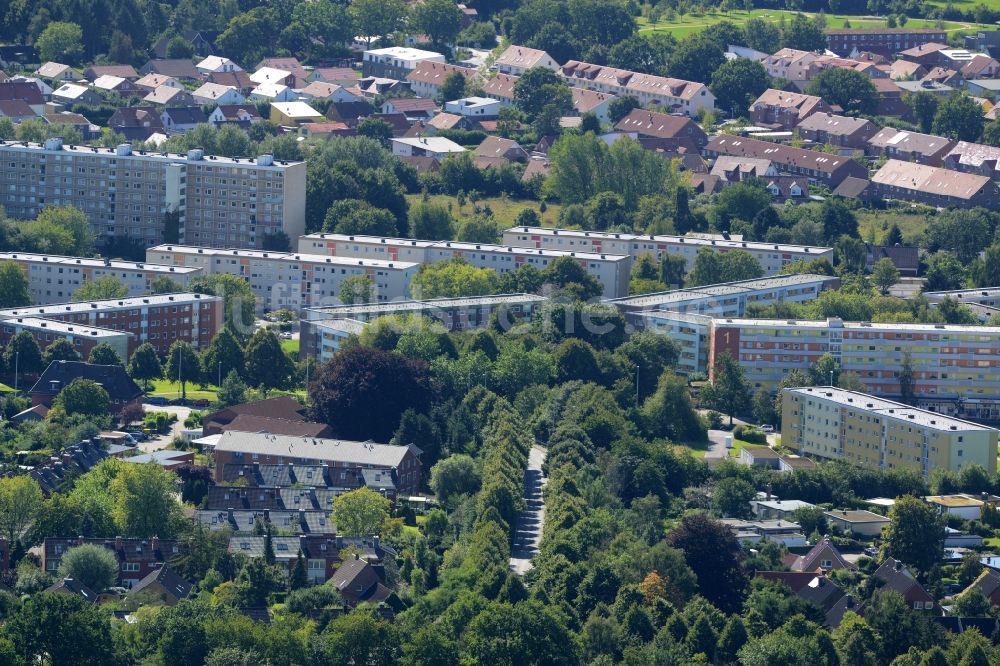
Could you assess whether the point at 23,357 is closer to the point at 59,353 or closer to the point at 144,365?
the point at 59,353

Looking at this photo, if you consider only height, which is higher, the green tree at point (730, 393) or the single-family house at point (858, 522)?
the green tree at point (730, 393)

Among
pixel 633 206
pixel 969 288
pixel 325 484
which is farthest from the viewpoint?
pixel 633 206

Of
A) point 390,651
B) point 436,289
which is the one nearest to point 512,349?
point 436,289

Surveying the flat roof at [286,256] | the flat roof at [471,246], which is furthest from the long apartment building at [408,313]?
the flat roof at [471,246]

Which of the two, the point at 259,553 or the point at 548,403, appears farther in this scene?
the point at 548,403

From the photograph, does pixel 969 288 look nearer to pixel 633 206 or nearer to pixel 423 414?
pixel 633 206

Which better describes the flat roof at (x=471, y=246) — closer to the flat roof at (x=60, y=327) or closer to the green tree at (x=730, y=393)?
the green tree at (x=730, y=393)
